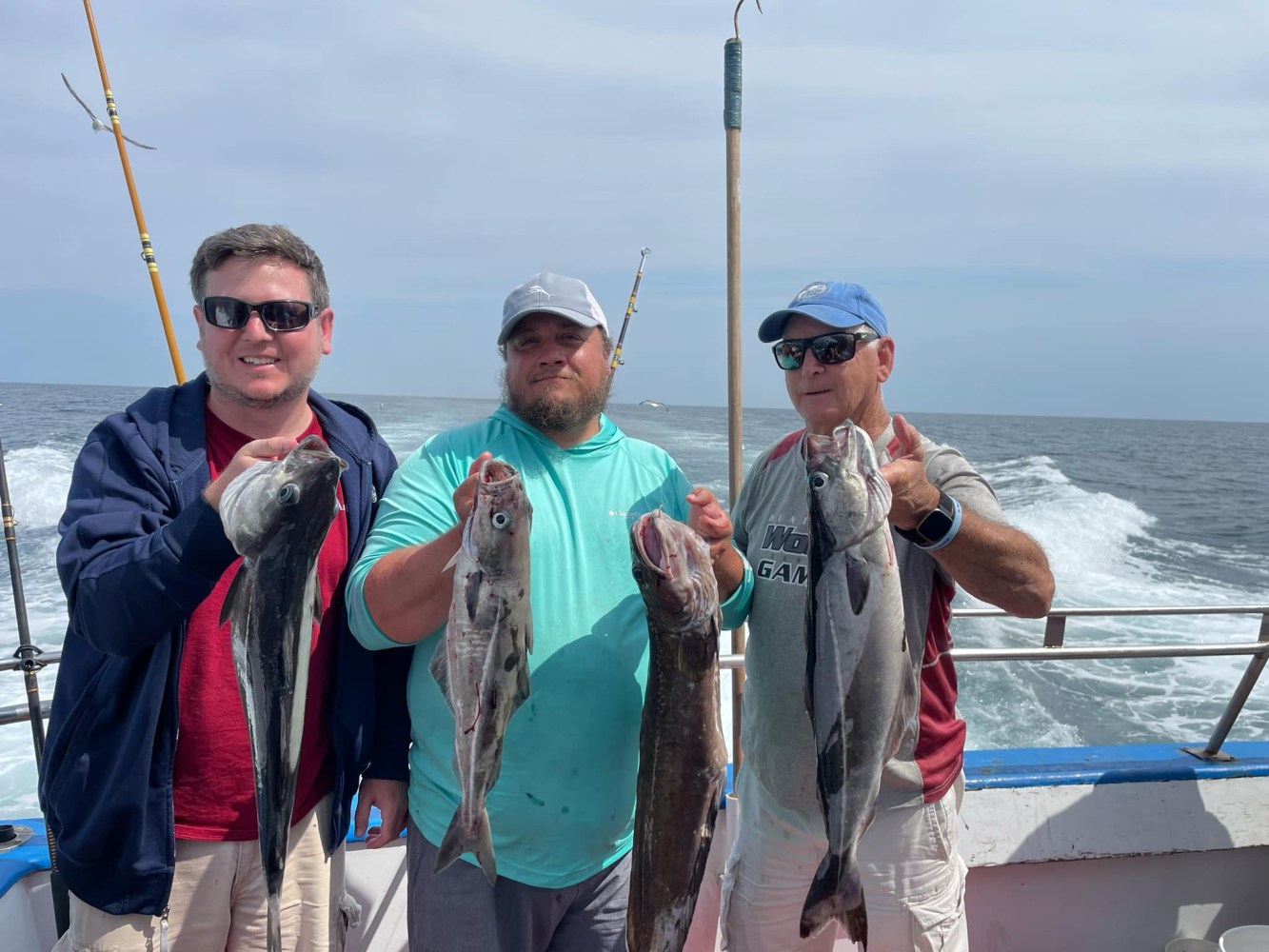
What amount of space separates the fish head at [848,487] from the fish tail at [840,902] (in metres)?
0.94

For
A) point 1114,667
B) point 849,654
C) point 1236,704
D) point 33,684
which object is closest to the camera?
point 849,654

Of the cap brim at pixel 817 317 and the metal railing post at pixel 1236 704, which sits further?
the metal railing post at pixel 1236 704

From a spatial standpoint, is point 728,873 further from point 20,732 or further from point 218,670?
point 20,732

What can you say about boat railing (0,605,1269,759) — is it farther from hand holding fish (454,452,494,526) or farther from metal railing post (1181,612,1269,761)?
hand holding fish (454,452,494,526)

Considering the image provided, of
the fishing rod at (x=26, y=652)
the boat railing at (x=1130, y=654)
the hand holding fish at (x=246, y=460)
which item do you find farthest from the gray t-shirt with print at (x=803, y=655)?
the fishing rod at (x=26, y=652)

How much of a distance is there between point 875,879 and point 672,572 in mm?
1479

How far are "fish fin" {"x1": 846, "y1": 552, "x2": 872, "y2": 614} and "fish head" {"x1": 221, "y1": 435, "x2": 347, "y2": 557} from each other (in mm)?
1355

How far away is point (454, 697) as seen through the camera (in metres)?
2.24

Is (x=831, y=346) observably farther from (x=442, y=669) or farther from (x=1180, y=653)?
(x=1180, y=653)

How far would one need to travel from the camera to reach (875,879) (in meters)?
2.91

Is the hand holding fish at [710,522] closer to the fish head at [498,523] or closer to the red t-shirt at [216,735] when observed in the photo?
the fish head at [498,523]

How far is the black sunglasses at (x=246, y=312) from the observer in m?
2.55

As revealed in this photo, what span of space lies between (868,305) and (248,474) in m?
2.23

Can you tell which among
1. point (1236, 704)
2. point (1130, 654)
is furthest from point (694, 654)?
point (1236, 704)
